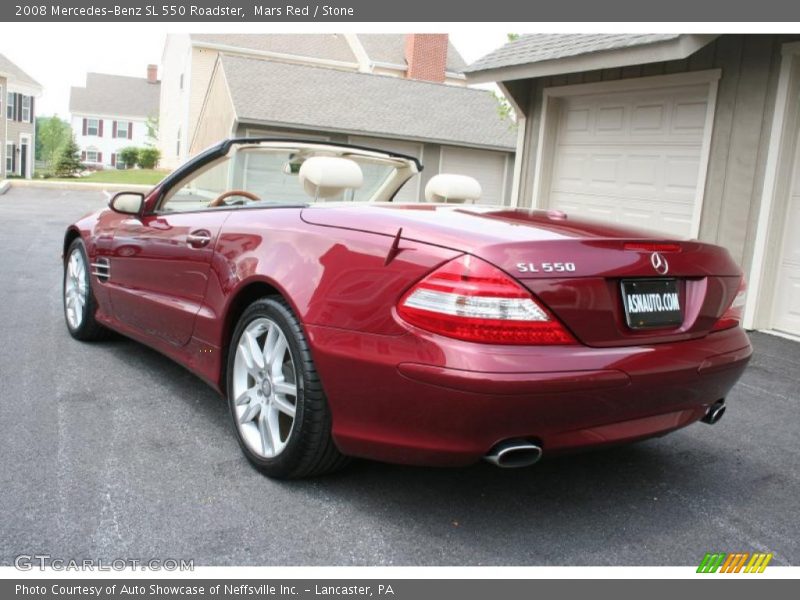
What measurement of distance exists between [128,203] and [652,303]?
10.3 ft

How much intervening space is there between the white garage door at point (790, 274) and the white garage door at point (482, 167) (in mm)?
16628

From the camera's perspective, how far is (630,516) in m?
3.11

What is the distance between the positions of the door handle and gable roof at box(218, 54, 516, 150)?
57.2ft

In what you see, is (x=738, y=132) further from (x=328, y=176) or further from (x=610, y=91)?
(x=328, y=176)

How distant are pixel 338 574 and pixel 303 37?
3443 cm

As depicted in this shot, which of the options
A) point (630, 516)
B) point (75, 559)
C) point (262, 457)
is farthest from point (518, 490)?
point (75, 559)

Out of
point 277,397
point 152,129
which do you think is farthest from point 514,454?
point 152,129

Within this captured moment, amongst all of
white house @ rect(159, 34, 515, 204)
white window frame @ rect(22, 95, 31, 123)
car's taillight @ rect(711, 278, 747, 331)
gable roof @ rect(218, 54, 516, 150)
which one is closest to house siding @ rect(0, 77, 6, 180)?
white window frame @ rect(22, 95, 31, 123)

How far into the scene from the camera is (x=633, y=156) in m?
9.04

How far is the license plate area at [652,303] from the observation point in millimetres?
2820

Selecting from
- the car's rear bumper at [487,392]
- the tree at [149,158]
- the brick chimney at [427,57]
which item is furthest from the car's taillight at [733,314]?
the tree at [149,158]

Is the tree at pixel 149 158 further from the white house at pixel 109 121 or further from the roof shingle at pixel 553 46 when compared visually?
the roof shingle at pixel 553 46

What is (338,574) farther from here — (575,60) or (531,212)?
(575,60)

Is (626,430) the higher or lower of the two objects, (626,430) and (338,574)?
the higher
